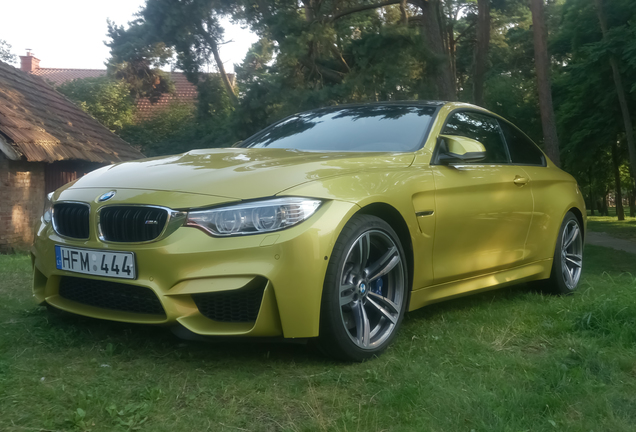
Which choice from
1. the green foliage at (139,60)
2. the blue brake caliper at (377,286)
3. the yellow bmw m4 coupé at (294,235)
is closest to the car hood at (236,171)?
the yellow bmw m4 coupé at (294,235)

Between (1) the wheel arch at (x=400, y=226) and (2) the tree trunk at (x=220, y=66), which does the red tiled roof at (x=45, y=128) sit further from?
(1) the wheel arch at (x=400, y=226)

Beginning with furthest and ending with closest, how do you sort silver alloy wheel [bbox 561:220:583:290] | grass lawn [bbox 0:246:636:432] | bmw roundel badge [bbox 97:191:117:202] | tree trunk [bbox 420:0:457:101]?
tree trunk [bbox 420:0:457:101], silver alloy wheel [bbox 561:220:583:290], bmw roundel badge [bbox 97:191:117:202], grass lawn [bbox 0:246:636:432]

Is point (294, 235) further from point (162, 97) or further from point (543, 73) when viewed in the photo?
point (162, 97)

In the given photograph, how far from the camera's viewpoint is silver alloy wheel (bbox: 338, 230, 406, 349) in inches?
133

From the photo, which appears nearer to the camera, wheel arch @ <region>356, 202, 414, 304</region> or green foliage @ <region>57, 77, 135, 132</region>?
wheel arch @ <region>356, 202, 414, 304</region>

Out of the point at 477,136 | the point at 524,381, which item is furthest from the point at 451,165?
the point at 524,381

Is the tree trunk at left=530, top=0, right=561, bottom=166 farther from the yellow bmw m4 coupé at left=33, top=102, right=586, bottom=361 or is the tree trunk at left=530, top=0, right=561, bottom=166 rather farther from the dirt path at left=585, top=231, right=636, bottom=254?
the yellow bmw m4 coupé at left=33, top=102, right=586, bottom=361

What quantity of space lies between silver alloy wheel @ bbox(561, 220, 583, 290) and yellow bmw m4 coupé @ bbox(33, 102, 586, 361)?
120 centimetres

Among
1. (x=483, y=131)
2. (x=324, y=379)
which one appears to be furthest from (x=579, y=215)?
(x=324, y=379)

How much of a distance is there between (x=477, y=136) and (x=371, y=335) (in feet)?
6.78

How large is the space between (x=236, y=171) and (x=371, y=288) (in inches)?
38.1

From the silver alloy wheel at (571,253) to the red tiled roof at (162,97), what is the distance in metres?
20.0

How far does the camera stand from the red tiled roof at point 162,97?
99.0 feet

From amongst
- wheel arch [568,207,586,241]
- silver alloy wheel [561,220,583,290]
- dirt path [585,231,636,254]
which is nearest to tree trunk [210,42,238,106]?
dirt path [585,231,636,254]
